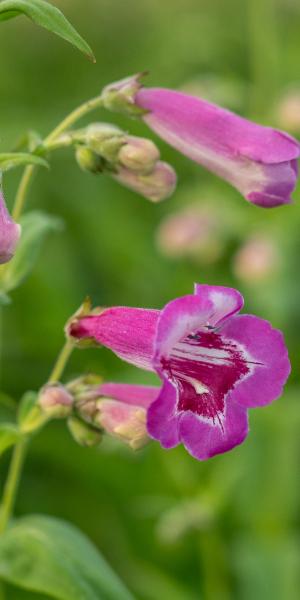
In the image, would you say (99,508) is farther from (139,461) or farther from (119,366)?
(119,366)

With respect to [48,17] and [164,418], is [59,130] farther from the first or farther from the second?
[164,418]

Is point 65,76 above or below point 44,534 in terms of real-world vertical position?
below

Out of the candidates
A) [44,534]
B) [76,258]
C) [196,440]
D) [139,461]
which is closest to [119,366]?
[139,461]

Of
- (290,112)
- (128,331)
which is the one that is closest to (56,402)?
(128,331)


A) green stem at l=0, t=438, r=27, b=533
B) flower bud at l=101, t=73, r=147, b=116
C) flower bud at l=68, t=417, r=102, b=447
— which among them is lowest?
green stem at l=0, t=438, r=27, b=533

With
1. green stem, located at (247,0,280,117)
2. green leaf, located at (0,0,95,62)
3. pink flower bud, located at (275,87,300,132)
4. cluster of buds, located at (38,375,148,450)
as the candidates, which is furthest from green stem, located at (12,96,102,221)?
green stem, located at (247,0,280,117)

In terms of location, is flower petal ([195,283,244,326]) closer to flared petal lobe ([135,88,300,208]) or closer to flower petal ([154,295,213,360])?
flower petal ([154,295,213,360])
